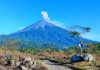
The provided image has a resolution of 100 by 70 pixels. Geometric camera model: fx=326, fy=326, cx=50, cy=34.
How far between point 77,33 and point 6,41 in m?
24.1

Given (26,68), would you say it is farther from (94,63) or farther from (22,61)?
(94,63)

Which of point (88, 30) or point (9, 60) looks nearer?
point (9, 60)

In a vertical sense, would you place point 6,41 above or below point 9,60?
above

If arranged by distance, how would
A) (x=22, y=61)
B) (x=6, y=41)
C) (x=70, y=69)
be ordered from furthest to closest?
(x=6, y=41) < (x=70, y=69) < (x=22, y=61)

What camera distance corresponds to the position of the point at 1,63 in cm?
4322

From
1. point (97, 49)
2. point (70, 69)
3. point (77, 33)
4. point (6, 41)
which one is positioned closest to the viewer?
point (70, 69)

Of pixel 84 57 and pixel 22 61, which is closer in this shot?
pixel 22 61

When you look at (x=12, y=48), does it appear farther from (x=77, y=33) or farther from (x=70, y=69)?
(x=70, y=69)

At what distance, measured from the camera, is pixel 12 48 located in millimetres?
93375

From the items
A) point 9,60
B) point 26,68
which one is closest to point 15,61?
point 9,60

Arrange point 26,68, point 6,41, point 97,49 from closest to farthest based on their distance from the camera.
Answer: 1. point 26,68
2. point 97,49
3. point 6,41

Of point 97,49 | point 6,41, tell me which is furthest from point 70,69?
point 6,41

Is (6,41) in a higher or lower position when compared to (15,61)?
higher

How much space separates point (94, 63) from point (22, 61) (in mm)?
12999
